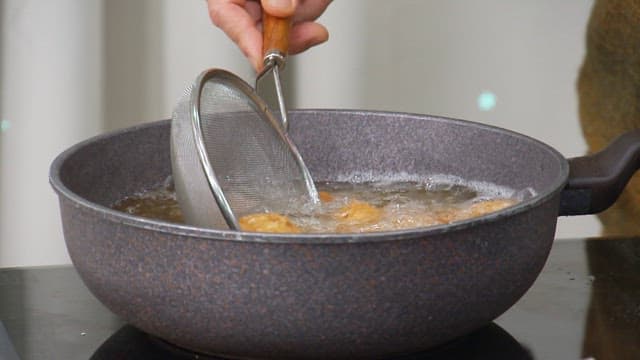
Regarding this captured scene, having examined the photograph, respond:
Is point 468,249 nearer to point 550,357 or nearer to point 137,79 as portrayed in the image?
point 550,357

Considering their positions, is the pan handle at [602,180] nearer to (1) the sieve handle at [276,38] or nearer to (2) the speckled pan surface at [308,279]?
(2) the speckled pan surface at [308,279]

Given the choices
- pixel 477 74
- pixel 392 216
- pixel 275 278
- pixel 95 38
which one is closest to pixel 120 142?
pixel 392 216

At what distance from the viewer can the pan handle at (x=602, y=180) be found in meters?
1.00

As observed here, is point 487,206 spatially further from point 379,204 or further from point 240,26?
point 240,26

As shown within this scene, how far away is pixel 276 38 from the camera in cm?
118

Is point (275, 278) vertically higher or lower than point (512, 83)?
higher

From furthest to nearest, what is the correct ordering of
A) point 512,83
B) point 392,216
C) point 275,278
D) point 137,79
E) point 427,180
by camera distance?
point 512,83 < point 137,79 < point 427,180 < point 392,216 < point 275,278

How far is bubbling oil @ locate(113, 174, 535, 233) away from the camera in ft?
3.55

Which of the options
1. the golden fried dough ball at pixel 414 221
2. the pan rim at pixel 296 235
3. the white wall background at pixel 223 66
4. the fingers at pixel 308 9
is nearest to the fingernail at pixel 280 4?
the fingers at pixel 308 9

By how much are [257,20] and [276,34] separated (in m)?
0.09

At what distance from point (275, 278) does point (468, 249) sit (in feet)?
0.48

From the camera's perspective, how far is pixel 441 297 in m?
0.83

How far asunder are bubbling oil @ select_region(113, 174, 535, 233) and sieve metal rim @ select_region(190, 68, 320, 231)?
4cm

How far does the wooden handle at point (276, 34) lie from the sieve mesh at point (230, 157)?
0.20 ft
